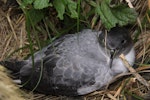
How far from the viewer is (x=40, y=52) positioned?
10.4 ft

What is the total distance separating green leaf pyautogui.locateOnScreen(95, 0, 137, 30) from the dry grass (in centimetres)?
13

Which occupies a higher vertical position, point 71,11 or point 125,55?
point 71,11

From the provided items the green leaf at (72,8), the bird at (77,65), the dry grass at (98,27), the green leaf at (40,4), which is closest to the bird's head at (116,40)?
the bird at (77,65)

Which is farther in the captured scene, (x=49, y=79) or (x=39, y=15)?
(x=39, y=15)

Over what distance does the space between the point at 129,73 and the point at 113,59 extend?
0.59ft

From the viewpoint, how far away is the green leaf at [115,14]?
3.06m

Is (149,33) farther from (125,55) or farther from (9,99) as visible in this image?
(9,99)

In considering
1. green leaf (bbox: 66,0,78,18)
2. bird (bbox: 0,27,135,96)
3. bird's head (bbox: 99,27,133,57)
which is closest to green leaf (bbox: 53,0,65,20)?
green leaf (bbox: 66,0,78,18)

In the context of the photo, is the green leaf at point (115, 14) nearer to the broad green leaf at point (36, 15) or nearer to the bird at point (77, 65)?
the bird at point (77, 65)

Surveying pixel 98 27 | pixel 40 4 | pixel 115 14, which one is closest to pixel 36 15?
pixel 40 4

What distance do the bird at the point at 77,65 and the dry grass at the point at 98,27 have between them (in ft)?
0.24

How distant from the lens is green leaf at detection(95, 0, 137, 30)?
10.0 ft

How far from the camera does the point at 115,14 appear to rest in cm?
309

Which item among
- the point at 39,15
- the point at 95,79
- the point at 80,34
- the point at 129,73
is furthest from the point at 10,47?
the point at 129,73
